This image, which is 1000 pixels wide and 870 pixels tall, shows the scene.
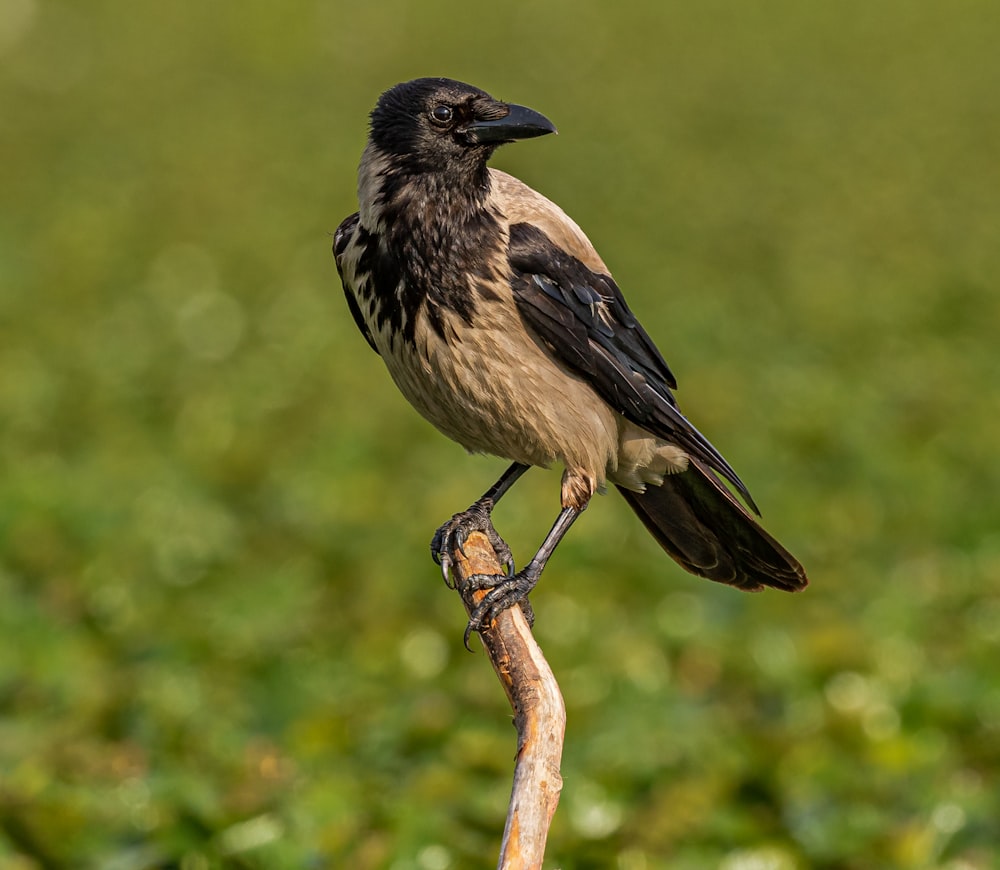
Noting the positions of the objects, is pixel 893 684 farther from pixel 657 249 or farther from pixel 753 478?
pixel 657 249

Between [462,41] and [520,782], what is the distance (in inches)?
993

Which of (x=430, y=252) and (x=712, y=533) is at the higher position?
(x=430, y=252)

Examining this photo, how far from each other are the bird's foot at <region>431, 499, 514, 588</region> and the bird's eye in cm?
111

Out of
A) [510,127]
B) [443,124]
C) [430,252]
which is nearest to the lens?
[510,127]

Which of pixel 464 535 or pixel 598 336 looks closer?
pixel 598 336

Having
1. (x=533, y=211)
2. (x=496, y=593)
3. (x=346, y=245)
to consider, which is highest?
(x=533, y=211)

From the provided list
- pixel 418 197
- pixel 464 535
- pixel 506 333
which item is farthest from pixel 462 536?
pixel 418 197

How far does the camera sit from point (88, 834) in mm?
5961

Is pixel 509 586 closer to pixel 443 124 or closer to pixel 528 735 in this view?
pixel 528 735

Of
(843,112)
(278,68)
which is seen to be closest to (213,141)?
(278,68)

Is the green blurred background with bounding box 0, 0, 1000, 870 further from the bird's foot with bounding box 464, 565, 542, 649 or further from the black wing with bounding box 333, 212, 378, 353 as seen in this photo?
the black wing with bounding box 333, 212, 378, 353

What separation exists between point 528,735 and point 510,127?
1330mm

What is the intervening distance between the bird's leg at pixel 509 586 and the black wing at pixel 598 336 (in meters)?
0.32

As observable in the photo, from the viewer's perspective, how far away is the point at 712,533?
13.3 ft
